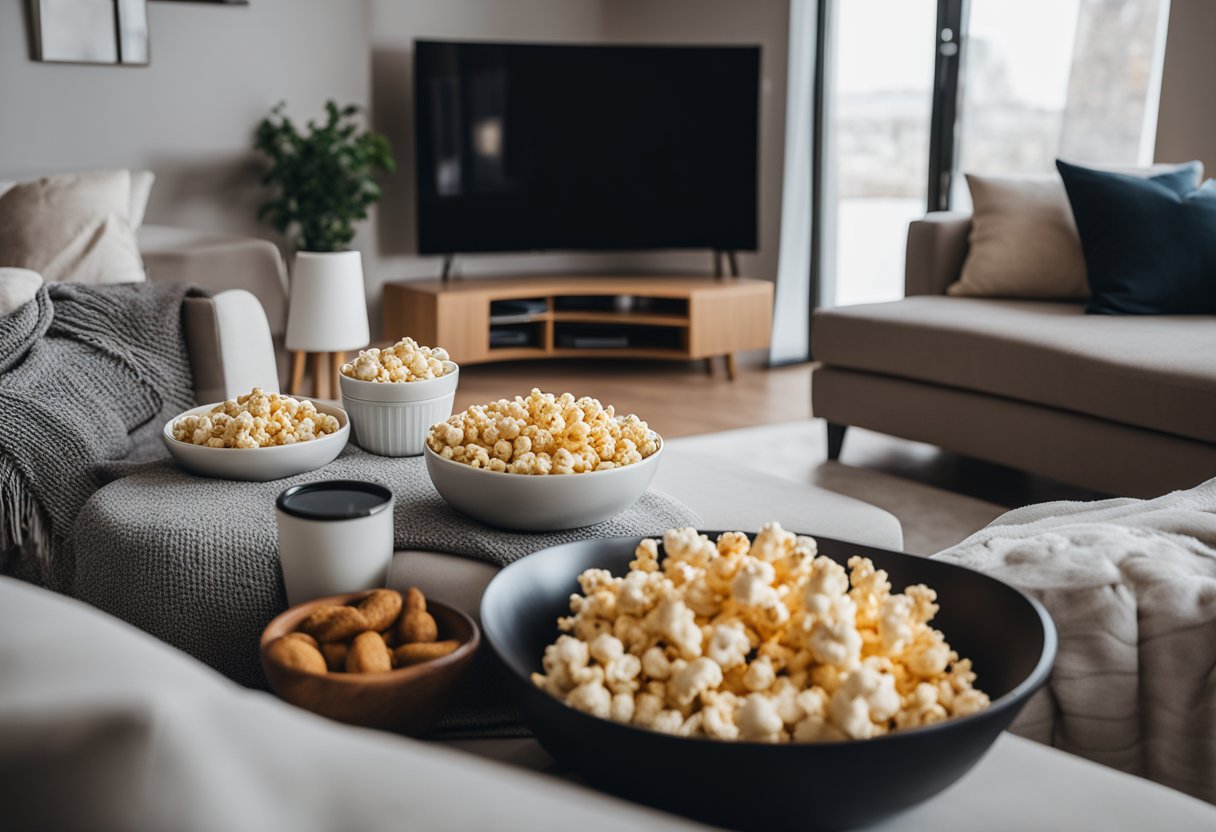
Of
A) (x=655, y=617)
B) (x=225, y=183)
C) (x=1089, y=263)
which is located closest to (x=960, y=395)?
(x=1089, y=263)

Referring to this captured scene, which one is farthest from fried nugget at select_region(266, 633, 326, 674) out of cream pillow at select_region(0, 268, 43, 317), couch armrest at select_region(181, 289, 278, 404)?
couch armrest at select_region(181, 289, 278, 404)

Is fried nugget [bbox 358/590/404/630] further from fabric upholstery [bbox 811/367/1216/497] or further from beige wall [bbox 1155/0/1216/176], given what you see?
beige wall [bbox 1155/0/1216/176]

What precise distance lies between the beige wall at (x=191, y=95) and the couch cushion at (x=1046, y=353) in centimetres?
250

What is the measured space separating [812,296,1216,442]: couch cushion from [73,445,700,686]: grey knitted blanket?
1.71 meters

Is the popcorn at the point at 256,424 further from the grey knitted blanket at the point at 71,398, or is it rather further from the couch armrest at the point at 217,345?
the couch armrest at the point at 217,345

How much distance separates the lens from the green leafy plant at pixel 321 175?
4.46 m

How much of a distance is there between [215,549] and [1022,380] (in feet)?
7.52

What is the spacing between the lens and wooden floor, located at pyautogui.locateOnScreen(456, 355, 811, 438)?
13.9 ft

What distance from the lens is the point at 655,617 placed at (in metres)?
0.70

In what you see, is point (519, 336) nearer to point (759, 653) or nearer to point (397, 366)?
point (397, 366)

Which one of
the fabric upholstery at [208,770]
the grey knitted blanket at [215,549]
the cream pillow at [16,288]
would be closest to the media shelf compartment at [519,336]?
the cream pillow at [16,288]

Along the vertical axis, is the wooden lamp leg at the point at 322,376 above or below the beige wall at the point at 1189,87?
below

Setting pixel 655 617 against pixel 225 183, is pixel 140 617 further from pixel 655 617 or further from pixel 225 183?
pixel 225 183

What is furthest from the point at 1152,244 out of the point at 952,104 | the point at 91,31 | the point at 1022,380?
the point at 91,31
